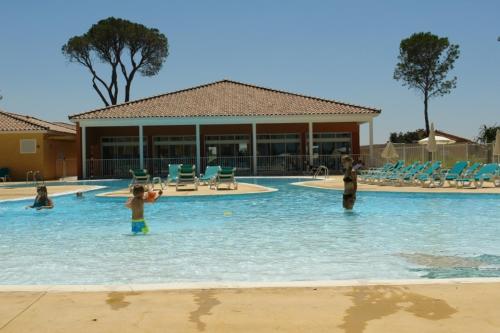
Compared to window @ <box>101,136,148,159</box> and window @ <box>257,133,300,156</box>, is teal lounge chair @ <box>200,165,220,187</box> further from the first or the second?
window @ <box>101,136,148,159</box>

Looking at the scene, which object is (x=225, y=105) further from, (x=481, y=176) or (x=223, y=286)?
(x=223, y=286)

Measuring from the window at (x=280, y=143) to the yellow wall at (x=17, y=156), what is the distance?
39.2ft

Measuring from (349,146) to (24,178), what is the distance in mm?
17757

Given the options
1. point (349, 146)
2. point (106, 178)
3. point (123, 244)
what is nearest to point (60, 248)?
point (123, 244)

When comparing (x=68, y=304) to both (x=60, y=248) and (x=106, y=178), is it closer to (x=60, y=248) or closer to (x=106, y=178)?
(x=60, y=248)

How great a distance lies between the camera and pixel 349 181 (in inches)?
476

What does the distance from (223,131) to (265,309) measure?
27894 mm

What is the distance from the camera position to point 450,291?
173 inches

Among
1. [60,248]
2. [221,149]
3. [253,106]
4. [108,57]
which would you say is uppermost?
[108,57]

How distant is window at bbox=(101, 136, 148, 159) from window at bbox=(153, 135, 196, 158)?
688 mm

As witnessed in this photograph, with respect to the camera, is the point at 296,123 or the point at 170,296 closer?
the point at 170,296

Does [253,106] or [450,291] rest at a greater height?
[253,106]

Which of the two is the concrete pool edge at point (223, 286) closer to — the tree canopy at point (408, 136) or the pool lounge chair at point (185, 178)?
the pool lounge chair at point (185, 178)

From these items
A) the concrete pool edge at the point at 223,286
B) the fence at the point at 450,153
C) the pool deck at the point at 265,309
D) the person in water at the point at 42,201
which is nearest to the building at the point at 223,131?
the fence at the point at 450,153
